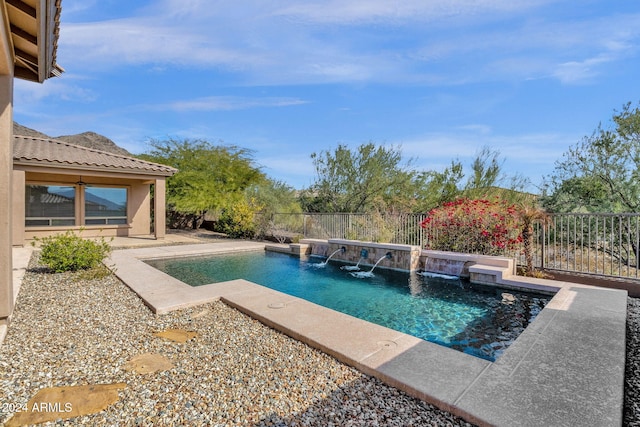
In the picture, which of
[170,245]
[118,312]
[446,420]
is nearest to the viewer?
[446,420]

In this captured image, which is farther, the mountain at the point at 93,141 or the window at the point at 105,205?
the mountain at the point at 93,141

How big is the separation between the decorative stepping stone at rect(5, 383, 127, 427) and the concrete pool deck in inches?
74.2

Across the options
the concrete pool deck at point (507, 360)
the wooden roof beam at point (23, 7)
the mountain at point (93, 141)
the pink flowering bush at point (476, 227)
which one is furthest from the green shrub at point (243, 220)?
the mountain at point (93, 141)

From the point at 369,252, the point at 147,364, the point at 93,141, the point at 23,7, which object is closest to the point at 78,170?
the point at 23,7

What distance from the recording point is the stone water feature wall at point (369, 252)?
9.00 metres

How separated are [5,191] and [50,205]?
12.2m

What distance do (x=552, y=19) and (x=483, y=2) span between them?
1.77 metres

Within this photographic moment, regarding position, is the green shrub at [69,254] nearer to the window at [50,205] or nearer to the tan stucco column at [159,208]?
the tan stucco column at [159,208]

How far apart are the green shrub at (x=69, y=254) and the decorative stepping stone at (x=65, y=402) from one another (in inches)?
223

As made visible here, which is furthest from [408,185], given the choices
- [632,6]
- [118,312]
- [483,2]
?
[118,312]

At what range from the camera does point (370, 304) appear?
→ 6.12m

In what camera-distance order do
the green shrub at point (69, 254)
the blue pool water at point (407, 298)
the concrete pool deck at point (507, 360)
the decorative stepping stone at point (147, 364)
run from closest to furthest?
the concrete pool deck at point (507, 360)
the decorative stepping stone at point (147, 364)
the blue pool water at point (407, 298)
the green shrub at point (69, 254)

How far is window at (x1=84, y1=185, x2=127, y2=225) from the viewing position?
14680 mm

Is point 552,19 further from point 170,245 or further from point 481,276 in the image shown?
point 170,245
